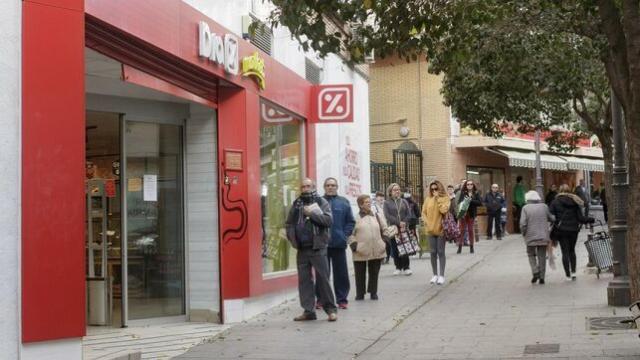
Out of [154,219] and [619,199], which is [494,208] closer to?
[619,199]

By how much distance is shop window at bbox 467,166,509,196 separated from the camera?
28.7m

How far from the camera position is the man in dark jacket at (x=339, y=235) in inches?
464

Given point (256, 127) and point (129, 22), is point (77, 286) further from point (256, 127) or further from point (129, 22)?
point (256, 127)

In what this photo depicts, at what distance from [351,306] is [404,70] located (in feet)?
56.3

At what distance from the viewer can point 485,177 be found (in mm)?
29672

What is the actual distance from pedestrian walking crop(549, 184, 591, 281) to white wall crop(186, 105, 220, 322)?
21.0 ft

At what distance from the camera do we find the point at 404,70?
2811 cm

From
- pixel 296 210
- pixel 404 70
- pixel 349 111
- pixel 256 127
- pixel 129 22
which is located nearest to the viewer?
pixel 129 22

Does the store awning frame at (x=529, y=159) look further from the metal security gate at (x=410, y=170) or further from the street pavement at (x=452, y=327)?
the street pavement at (x=452, y=327)

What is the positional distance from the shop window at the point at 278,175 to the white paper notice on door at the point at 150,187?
180 centimetres

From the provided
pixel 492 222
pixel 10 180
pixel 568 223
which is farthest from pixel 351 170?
pixel 10 180

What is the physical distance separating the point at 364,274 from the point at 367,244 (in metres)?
0.56

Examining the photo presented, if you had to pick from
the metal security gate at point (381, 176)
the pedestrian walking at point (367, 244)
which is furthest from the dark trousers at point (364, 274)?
the metal security gate at point (381, 176)

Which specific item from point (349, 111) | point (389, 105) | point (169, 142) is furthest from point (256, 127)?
point (389, 105)
